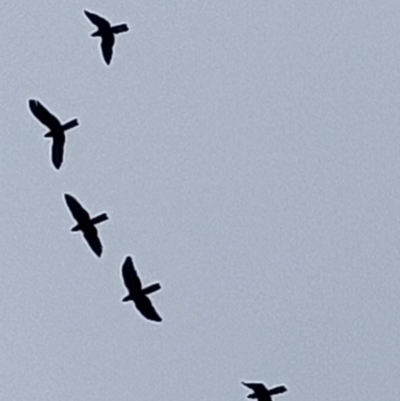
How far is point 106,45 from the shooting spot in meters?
33.2

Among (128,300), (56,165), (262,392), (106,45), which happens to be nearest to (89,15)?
(106,45)

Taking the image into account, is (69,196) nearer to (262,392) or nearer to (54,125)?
(54,125)

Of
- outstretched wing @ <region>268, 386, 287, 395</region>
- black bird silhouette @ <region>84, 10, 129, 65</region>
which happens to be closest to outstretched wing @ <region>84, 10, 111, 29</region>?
black bird silhouette @ <region>84, 10, 129, 65</region>

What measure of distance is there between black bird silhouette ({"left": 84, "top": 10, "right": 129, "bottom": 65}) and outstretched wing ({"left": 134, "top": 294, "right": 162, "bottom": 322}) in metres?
4.45

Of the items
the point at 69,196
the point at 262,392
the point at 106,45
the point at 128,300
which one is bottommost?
the point at 262,392

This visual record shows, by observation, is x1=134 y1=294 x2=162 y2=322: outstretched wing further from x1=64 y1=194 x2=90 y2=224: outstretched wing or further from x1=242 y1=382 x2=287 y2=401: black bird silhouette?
x1=242 y1=382 x2=287 y2=401: black bird silhouette

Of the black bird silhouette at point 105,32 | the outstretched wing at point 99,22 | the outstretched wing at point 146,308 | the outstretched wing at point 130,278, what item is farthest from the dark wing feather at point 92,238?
the outstretched wing at point 99,22

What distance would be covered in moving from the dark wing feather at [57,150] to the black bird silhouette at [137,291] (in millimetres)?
2182

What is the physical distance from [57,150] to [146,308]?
3345 mm

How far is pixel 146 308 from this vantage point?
3281cm

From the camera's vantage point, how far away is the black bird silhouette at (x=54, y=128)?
3247 cm

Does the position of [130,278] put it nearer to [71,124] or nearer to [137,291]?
[137,291]

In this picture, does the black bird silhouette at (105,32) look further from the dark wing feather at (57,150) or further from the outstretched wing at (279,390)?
the outstretched wing at (279,390)

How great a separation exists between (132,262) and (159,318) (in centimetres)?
115
